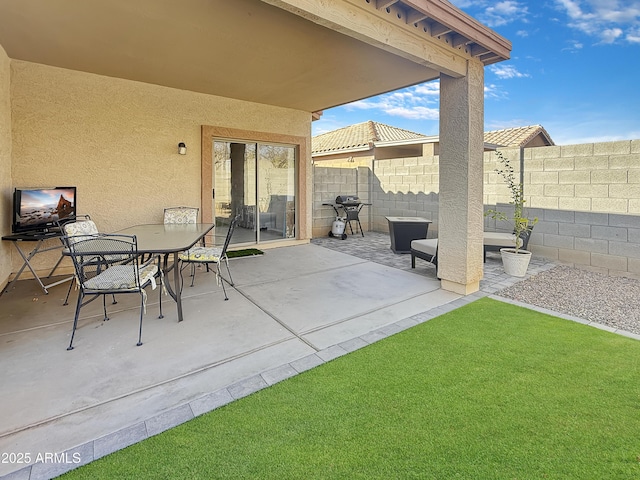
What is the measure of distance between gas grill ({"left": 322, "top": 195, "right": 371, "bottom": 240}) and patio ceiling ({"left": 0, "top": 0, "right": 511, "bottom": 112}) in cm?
379

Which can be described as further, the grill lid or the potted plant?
the grill lid

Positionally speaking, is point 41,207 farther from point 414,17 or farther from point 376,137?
point 376,137

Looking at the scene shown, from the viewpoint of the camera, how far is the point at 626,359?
9.40ft

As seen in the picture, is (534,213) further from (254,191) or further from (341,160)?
(341,160)

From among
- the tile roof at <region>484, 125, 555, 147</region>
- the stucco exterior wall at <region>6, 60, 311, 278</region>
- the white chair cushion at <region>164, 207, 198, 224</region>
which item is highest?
the tile roof at <region>484, 125, 555, 147</region>

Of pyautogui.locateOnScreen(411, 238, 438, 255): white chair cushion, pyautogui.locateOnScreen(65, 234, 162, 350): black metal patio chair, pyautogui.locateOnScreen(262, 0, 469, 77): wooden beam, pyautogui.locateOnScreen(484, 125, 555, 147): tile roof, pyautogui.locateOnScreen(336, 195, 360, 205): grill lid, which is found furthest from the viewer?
pyautogui.locateOnScreen(484, 125, 555, 147): tile roof

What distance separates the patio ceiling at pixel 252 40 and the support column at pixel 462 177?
31 cm

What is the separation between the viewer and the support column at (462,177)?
452 centimetres

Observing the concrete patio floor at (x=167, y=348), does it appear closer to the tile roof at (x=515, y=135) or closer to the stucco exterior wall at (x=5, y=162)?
the stucco exterior wall at (x=5, y=162)

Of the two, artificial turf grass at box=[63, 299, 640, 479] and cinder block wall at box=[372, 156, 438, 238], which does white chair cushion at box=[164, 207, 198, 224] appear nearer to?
artificial turf grass at box=[63, 299, 640, 479]

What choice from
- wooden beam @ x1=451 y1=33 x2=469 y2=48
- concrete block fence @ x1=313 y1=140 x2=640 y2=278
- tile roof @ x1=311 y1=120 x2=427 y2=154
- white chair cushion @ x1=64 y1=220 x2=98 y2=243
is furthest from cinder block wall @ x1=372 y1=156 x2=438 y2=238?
white chair cushion @ x1=64 y1=220 x2=98 y2=243

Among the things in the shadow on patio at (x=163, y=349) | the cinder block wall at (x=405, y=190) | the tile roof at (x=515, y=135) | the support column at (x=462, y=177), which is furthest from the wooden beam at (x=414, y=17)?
the tile roof at (x=515, y=135)

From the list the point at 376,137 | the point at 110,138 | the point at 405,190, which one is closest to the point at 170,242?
the point at 110,138

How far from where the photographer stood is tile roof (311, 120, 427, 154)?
1508cm
